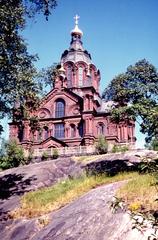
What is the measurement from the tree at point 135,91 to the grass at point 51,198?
6954 mm

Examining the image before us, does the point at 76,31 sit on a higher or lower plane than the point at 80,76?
higher

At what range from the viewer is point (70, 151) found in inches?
1832

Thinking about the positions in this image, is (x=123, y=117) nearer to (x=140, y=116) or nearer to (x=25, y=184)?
(x=140, y=116)

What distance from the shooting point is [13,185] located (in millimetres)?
19156

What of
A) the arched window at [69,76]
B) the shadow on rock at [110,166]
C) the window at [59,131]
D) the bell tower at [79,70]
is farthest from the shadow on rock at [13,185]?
the arched window at [69,76]

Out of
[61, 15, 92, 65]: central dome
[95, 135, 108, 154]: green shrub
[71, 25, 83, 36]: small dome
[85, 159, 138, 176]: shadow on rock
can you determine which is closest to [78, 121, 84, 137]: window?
[95, 135, 108, 154]: green shrub

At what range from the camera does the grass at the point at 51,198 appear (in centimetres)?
1364

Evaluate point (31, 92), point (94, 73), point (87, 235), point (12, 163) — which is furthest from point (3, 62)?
point (94, 73)

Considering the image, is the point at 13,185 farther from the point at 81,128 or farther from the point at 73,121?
the point at 73,121

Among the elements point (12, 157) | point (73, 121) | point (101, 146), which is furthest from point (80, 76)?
point (12, 157)

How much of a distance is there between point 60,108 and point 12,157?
17249 millimetres

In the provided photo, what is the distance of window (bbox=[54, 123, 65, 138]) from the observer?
53.7m

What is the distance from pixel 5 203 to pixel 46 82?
6725mm

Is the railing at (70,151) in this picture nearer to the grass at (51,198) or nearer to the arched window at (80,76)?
the arched window at (80,76)
